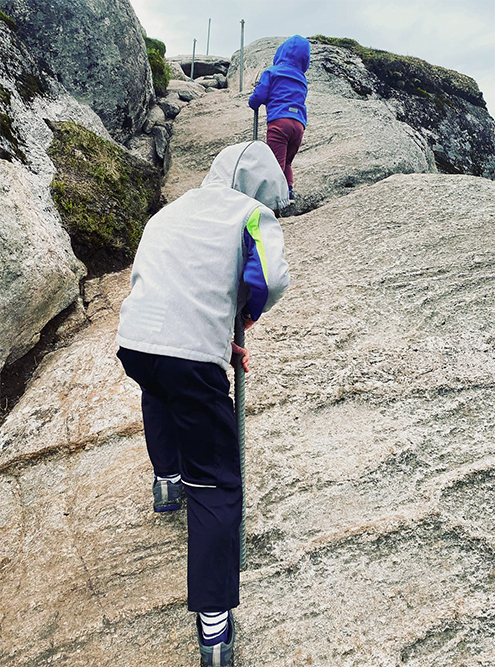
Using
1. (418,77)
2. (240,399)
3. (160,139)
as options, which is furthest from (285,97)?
(418,77)

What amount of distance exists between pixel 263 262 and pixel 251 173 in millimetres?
826

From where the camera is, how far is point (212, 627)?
2848 mm

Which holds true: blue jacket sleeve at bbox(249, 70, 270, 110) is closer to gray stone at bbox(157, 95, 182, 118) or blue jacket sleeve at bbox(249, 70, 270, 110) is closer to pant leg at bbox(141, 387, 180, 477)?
gray stone at bbox(157, 95, 182, 118)

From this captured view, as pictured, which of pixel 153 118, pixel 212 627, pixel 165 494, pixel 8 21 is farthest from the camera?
pixel 153 118

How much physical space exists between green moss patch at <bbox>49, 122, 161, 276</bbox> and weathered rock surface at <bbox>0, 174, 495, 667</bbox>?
165cm

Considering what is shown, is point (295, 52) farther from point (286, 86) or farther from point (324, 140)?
point (324, 140)

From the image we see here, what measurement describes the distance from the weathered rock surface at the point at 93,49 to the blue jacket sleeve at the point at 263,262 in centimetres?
876

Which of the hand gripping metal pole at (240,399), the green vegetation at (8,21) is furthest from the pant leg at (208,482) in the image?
the green vegetation at (8,21)

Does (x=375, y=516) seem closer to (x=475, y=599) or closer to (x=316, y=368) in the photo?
(x=475, y=599)

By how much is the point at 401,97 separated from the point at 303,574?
16243 millimetres

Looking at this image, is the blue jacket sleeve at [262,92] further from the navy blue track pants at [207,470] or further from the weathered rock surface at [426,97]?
the navy blue track pants at [207,470]

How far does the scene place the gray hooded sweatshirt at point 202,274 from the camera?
2896 millimetres

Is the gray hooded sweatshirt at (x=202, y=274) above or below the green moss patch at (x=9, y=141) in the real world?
below

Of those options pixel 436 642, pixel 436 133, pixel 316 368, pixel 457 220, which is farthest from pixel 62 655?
pixel 436 133
